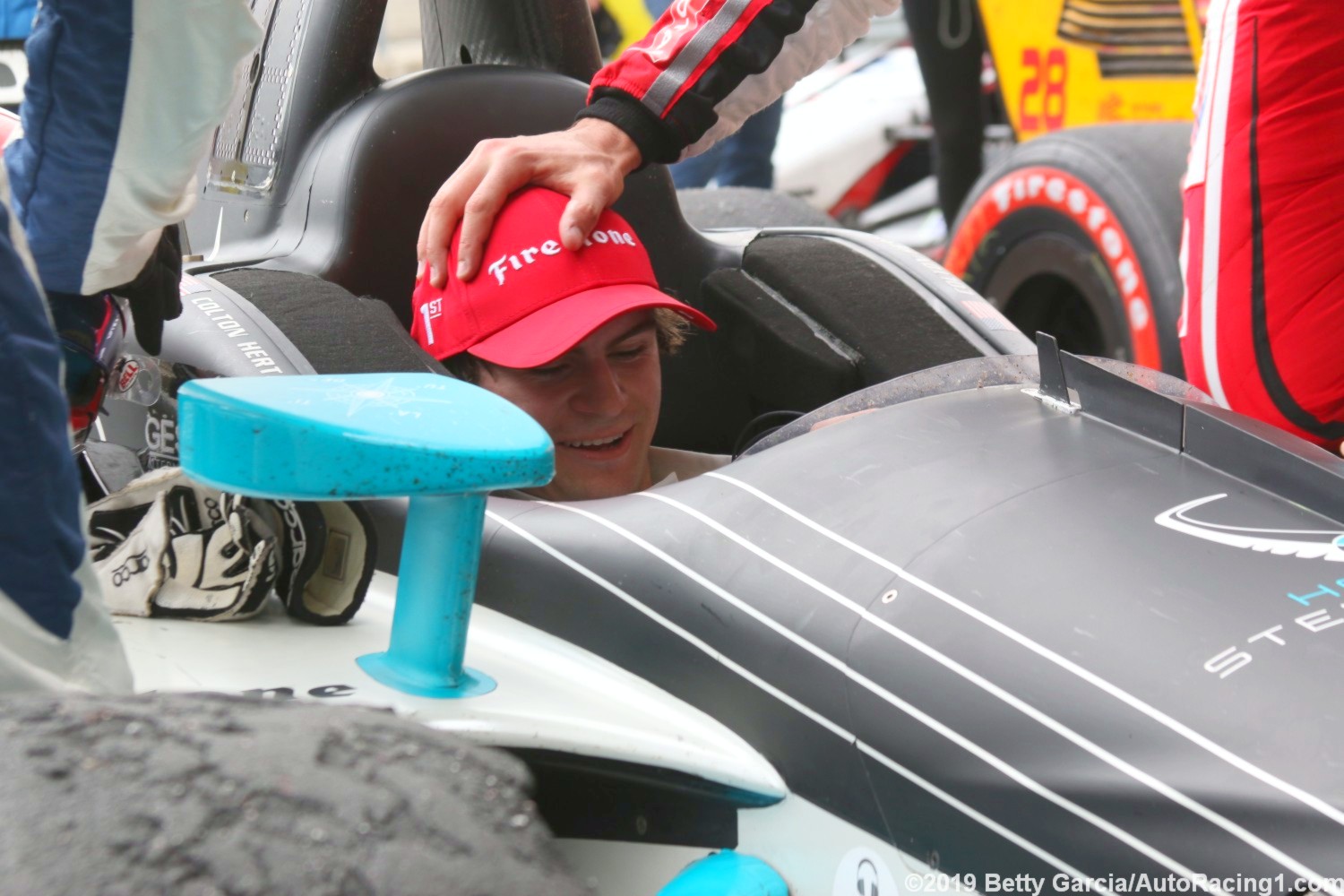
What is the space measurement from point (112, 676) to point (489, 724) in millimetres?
239

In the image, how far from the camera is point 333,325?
1304 mm

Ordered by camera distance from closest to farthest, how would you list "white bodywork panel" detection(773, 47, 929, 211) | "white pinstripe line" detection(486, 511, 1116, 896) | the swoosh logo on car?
"white pinstripe line" detection(486, 511, 1116, 896) → the swoosh logo on car → "white bodywork panel" detection(773, 47, 929, 211)

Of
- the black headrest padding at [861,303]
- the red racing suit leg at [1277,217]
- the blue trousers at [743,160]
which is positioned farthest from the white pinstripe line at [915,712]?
the blue trousers at [743,160]

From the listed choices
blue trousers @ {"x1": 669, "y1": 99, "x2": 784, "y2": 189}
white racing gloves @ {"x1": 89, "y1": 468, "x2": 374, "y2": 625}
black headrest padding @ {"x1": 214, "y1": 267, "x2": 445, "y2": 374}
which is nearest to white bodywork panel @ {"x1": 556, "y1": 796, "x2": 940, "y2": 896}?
white racing gloves @ {"x1": 89, "y1": 468, "x2": 374, "y2": 625}

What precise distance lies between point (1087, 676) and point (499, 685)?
0.37m

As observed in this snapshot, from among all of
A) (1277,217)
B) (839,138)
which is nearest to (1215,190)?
(1277,217)

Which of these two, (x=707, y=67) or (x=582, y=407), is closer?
(x=582, y=407)

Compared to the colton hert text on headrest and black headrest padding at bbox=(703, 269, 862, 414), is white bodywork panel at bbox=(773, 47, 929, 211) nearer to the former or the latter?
black headrest padding at bbox=(703, 269, 862, 414)

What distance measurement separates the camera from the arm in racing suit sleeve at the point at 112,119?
840 millimetres

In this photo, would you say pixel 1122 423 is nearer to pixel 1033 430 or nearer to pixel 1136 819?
pixel 1033 430

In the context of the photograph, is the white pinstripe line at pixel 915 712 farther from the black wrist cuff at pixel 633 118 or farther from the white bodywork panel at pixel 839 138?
the white bodywork panel at pixel 839 138

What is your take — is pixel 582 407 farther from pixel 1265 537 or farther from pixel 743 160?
pixel 743 160

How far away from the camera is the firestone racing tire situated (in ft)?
8.52

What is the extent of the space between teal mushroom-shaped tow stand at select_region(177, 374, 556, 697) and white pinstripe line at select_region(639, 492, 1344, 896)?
26 centimetres
